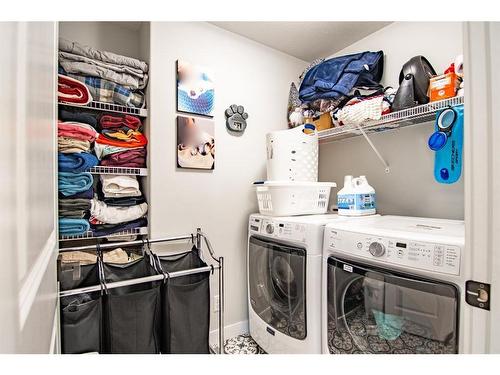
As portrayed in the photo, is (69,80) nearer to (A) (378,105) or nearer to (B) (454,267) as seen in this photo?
(A) (378,105)

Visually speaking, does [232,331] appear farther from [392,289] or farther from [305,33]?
[305,33]

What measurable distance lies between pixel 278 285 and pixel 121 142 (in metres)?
1.32

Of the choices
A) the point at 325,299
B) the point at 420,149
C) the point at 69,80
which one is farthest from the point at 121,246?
the point at 420,149

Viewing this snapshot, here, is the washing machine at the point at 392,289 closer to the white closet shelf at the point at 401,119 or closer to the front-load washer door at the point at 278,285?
the front-load washer door at the point at 278,285

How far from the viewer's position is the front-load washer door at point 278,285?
145cm

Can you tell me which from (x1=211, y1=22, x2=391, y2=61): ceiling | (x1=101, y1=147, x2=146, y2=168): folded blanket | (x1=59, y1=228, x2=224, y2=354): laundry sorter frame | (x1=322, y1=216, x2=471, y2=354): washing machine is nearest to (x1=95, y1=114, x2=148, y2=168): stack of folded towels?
(x1=101, y1=147, x2=146, y2=168): folded blanket

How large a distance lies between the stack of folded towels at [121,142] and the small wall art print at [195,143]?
0.76 ft

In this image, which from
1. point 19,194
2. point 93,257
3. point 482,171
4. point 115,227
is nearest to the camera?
point 19,194

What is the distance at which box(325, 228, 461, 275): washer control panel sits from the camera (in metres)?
0.88

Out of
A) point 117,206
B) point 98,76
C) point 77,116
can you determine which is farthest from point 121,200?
point 98,76

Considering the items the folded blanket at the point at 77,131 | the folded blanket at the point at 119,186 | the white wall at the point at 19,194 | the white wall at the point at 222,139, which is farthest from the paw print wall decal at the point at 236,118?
the white wall at the point at 19,194

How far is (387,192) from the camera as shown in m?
1.87

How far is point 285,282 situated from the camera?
5.19 ft
